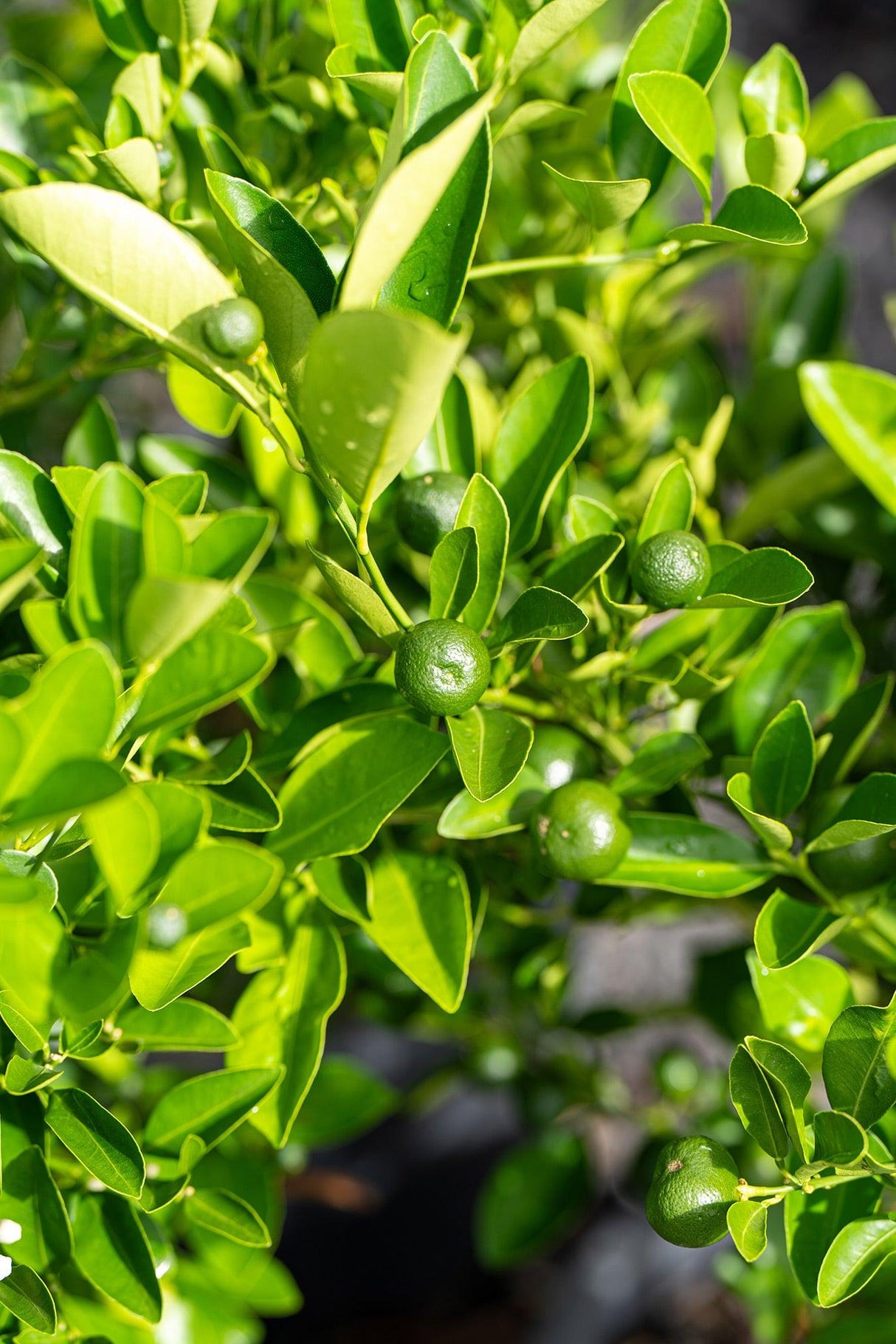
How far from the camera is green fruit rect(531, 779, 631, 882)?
43 centimetres

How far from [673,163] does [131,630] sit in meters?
0.37

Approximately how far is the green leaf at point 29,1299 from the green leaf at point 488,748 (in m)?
0.25

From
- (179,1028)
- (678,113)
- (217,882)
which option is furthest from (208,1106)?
(678,113)

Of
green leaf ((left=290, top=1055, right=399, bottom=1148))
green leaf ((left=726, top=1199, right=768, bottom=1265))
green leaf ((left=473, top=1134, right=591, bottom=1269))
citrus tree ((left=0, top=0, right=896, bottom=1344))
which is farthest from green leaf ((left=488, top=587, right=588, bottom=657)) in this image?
green leaf ((left=473, top=1134, right=591, bottom=1269))

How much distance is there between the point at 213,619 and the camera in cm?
40

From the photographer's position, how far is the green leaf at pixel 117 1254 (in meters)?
0.42

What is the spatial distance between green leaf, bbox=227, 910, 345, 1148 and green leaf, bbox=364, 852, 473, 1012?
3 centimetres

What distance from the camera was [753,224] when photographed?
0.45 meters

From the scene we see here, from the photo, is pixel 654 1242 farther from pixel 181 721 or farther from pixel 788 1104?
pixel 181 721

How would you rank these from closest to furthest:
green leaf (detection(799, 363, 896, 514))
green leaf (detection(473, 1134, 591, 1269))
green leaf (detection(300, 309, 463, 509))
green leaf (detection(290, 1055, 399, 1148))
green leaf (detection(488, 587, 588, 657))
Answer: green leaf (detection(300, 309, 463, 509))
green leaf (detection(488, 587, 588, 657))
green leaf (detection(799, 363, 896, 514))
green leaf (detection(290, 1055, 399, 1148))
green leaf (detection(473, 1134, 591, 1269))

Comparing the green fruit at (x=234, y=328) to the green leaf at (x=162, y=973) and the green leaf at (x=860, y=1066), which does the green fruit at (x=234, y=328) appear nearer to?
the green leaf at (x=162, y=973)

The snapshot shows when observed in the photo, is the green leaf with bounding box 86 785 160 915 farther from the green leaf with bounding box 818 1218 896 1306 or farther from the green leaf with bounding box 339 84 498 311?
the green leaf with bounding box 818 1218 896 1306

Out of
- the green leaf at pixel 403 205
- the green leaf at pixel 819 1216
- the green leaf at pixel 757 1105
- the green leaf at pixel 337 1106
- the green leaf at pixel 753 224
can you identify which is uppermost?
the green leaf at pixel 403 205

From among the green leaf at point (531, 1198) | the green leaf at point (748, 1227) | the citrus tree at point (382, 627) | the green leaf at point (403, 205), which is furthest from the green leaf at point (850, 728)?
the green leaf at point (531, 1198)
